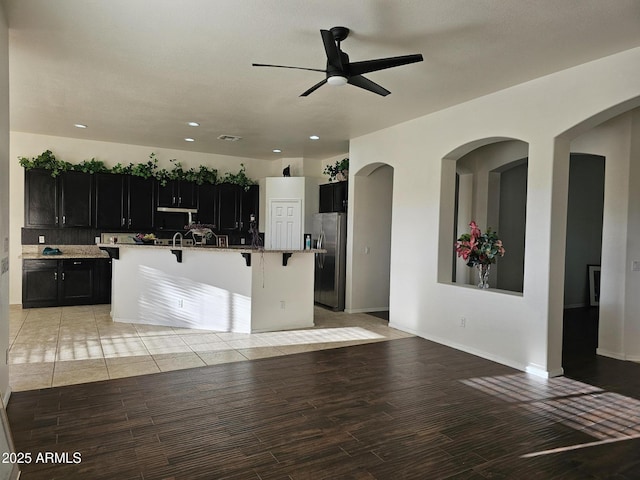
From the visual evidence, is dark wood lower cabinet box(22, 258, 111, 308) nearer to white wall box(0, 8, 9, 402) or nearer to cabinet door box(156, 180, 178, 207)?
cabinet door box(156, 180, 178, 207)

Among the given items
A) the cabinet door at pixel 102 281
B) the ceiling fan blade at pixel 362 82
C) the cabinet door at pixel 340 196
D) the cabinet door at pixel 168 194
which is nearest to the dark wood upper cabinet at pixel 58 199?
the cabinet door at pixel 102 281

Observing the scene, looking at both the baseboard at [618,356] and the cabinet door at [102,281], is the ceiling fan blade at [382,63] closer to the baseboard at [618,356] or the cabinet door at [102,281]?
the baseboard at [618,356]

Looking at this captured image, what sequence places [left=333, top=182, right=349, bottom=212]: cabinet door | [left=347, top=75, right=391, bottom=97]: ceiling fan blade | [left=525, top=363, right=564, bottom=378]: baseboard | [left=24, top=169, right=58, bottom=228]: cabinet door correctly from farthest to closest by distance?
[left=333, top=182, right=349, bottom=212]: cabinet door < [left=24, top=169, right=58, bottom=228]: cabinet door < [left=525, top=363, right=564, bottom=378]: baseboard < [left=347, top=75, right=391, bottom=97]: ceiling fan blade

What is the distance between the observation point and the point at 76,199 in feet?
24.8

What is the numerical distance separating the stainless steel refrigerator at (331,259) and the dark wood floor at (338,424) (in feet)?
9.96

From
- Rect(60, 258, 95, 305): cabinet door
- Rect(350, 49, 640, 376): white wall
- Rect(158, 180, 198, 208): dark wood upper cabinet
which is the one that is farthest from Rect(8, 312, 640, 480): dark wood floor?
Rect(158, 180, 198, 208): dark wood upper cabinet

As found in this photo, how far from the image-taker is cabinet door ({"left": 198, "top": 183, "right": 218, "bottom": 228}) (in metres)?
8.61

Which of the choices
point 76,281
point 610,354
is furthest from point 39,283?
point 610,354

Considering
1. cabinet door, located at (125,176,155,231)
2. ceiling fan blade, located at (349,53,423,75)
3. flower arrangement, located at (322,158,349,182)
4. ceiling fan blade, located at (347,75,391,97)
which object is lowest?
cabinet door, located at (125,176,155,231)

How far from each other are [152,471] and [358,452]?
3.96 feet

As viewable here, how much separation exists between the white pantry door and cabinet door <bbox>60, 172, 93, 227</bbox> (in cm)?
328

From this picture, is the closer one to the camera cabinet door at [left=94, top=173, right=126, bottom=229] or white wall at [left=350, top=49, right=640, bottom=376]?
white wall at [left=350, top=49, right=640, bottom=376]

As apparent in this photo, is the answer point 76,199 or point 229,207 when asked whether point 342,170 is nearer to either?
point 229,207

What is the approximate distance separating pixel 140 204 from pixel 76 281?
1.70 m
